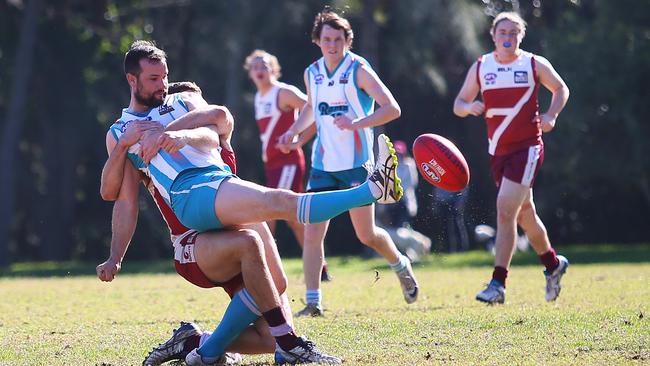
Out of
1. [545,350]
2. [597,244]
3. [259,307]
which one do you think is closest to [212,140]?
[259,307]

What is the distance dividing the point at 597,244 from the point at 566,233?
0.71 metres

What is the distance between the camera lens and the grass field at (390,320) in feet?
20.9

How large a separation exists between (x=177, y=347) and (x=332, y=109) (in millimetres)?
3368

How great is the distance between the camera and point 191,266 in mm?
6211

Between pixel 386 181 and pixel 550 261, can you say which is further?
pixel 550 261

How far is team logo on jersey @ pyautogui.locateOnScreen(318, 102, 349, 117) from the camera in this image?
920cm

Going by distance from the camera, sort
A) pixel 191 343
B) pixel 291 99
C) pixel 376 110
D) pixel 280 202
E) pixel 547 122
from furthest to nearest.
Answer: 1. pixel 291 99
2. pixel 547 122
3. pixel 376 110
4. pixel 191 343
5. pixel 280 202

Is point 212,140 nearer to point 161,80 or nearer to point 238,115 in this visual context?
point 161,80

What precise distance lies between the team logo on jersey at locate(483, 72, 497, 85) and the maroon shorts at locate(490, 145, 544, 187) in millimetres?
602

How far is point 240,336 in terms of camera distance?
20.5 ft

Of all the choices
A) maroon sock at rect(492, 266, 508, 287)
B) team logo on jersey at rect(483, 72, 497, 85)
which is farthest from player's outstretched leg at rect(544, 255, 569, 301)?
team logo on jersey at rect(483, 72, 497, 85)

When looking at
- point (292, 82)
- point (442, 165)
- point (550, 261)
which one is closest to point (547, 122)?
point (550, 261)

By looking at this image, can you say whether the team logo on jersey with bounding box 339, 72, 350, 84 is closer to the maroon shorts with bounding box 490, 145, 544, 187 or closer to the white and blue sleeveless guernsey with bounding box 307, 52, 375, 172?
the white and blue sleeveless guernsey with bounding box 307, 52, 375, 172

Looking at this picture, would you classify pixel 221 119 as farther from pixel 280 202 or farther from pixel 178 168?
pixel 280 202
